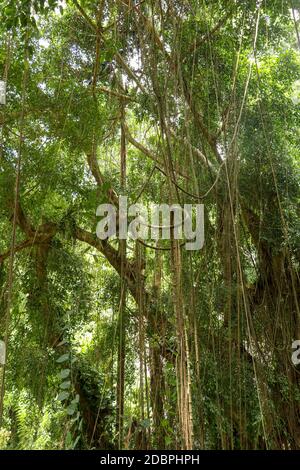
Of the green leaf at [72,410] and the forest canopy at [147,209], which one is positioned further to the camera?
the forest canopy at [147,209]

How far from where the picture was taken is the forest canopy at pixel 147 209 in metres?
2.70

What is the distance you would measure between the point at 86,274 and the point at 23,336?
0.61 meters

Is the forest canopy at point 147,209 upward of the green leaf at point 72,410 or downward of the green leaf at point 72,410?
upward

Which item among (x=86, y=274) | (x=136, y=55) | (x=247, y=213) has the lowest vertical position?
(x=86, y=274)

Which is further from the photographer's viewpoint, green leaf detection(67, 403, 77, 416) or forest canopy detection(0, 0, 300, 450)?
forest canopy detection(0, 0, 300, 450)

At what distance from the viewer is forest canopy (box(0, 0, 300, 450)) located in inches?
106

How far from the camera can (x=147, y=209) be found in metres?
3.39

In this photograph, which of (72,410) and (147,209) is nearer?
(72,410)

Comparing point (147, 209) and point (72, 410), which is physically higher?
point (147, 209)

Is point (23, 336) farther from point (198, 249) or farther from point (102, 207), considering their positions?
point (198, 249)
